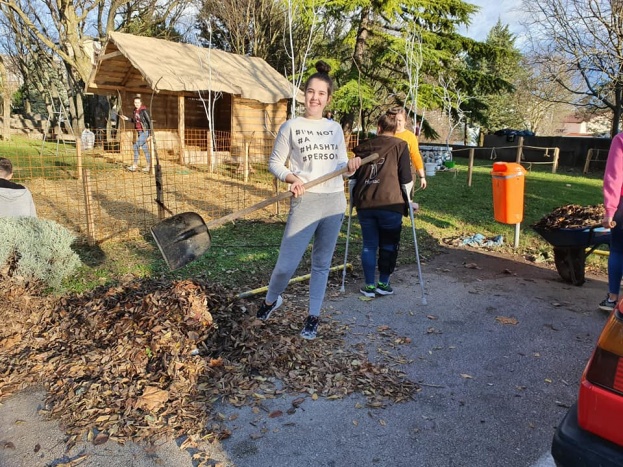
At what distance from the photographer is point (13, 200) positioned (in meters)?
4.87

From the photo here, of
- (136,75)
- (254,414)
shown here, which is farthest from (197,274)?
(136,75)

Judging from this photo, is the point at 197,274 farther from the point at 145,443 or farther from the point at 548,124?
the point at 548,124

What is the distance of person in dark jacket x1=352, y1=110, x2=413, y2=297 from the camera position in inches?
177

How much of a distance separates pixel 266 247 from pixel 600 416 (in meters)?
5.28

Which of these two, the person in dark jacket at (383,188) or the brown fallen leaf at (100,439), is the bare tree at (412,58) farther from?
the brown fallen leaf at (100,439)

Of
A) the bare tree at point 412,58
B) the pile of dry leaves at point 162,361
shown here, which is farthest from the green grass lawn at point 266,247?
the bare tree at point 412,58

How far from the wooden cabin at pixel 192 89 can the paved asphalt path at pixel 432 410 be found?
31.5 feet

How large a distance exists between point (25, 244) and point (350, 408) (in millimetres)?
3344

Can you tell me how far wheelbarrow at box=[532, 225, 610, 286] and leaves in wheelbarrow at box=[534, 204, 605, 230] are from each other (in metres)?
0.07

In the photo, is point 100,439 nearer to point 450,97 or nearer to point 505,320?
point 505,320

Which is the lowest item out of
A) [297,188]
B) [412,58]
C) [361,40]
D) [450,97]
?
[297,188]

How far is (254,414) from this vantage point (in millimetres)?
2879

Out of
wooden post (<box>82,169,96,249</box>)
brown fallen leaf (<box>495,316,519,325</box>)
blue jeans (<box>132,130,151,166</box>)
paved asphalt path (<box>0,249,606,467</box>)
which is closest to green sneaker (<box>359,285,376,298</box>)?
paved asphalt path (<box>0,249,606,467</box>)

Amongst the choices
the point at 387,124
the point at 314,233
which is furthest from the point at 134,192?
the point at 314,233
